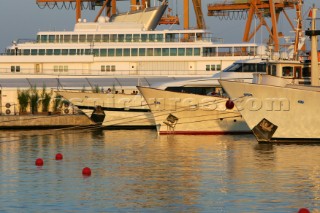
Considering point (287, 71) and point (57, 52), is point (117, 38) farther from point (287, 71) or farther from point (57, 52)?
point (287, 71)

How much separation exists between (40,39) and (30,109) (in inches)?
322

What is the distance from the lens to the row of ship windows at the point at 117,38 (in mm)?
74312

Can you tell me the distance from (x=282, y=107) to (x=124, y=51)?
2968 centimetres

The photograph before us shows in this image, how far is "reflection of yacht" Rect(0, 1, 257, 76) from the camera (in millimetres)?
74188

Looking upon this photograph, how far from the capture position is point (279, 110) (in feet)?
153

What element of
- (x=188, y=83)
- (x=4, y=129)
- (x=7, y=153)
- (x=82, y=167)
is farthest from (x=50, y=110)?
(x=82, y=167)

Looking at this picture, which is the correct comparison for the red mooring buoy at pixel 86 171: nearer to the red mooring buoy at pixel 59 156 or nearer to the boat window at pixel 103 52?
the red mooring buoy at pixel 59 156

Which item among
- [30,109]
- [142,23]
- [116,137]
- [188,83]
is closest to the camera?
[116,137]

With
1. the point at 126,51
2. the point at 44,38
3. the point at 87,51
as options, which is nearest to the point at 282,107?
the point at 126,51

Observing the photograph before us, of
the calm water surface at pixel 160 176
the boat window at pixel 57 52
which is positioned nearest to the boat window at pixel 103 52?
the boat window at pixel 57 52

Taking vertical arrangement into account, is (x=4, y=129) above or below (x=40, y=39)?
below

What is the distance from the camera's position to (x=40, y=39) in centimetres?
7556

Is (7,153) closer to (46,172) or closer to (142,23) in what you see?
(46,172)

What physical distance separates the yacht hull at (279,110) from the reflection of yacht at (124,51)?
26.2 metres
